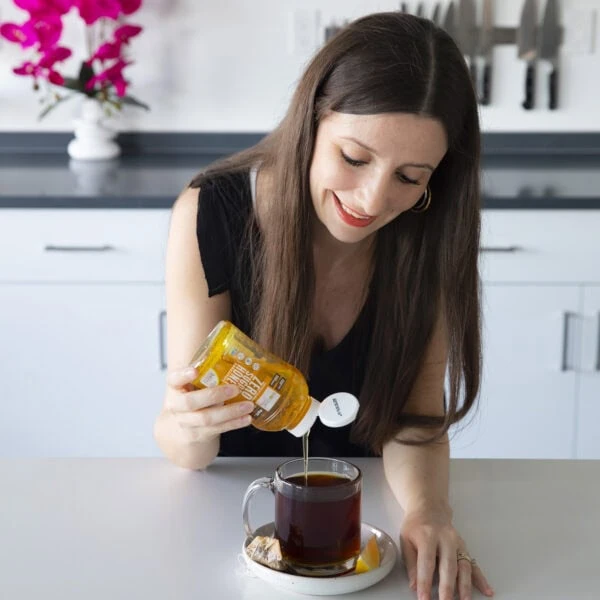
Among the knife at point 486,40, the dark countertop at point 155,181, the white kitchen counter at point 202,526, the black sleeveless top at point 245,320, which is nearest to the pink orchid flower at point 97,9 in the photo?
the dark countertop at point 155,181

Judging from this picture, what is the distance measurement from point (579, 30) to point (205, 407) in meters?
2.22

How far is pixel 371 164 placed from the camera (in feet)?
4.12

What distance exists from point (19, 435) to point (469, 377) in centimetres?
152

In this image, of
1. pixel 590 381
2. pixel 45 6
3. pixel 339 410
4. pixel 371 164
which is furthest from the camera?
pixel 45 6

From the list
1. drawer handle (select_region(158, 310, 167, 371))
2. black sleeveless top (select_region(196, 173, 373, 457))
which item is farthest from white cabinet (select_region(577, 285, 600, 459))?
black sleeveless top (select_region(196, 173, 373, 457))

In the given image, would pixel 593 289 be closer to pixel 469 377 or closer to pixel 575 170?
pixel 575 170

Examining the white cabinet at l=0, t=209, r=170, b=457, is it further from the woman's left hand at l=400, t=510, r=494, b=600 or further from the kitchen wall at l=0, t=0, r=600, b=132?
the woman's left hand at l=400, t=510, r=494, b=600

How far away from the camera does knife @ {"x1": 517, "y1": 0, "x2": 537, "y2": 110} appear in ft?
9.60

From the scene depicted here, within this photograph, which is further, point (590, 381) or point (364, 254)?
point (590, 381)

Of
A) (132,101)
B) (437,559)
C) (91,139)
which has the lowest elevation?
(437,559)

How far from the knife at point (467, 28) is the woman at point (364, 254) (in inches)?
61.5

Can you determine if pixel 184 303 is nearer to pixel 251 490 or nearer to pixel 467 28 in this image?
pixel 251 490

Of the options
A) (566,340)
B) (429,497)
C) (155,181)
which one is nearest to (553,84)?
(566,340)

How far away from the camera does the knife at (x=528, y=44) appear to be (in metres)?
2.93
